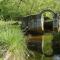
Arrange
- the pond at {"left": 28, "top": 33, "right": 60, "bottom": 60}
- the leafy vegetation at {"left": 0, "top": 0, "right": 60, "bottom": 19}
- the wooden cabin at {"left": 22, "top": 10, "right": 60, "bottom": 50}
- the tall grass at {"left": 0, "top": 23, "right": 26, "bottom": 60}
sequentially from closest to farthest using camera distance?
the tall grass at {"left": 0, "top": 23, "right": 26, "bottom": 60} < the pond at {"left": 28, "top": 33, "right": 60, "bottom": 60} < the leafy vegetation at {"left": 0, "top": 0, "right": 60, "bottom": 19} < the wooden cabin at {"left": 22, "top": 10, "right": 60, "bottom": 50}

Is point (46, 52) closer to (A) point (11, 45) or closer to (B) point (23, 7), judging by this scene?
(B) point (23, 7)

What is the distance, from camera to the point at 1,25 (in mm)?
10352

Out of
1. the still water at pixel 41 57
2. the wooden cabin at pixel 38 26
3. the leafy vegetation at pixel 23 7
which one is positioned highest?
the leafy vegetation at pixel 23 7

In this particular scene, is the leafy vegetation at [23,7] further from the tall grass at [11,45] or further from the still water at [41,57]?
the tall grass at [11,45]

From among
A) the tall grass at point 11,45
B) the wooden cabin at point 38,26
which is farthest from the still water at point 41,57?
the tall grass at point 11,45

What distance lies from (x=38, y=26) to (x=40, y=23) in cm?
18

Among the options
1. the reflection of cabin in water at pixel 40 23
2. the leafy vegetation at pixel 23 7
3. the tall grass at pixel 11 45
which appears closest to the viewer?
the tall grass at pixel 11 45

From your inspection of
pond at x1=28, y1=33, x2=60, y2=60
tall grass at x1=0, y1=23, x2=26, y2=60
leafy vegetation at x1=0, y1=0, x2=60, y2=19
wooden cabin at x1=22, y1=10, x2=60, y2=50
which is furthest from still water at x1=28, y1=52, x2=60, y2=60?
leafy vegetation at x1=0, y1=0, x2=60, y2=19

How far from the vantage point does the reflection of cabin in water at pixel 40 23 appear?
13.5 metres

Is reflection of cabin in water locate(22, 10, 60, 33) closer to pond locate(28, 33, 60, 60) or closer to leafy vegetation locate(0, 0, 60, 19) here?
leafy vegetation locate(0, 0, 60, 19)

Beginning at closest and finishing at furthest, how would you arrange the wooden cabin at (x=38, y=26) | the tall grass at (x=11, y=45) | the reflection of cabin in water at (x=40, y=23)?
the tall grass at (x=11, y=45), the wooden cabin at (x=38, y=26), the reflection of cabin in water at (x=40, y=23)

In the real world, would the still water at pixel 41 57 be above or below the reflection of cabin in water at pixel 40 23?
below

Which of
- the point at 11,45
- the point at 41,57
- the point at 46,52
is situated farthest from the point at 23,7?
the point at 11,45

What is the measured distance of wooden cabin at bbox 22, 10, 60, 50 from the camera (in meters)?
13.3
